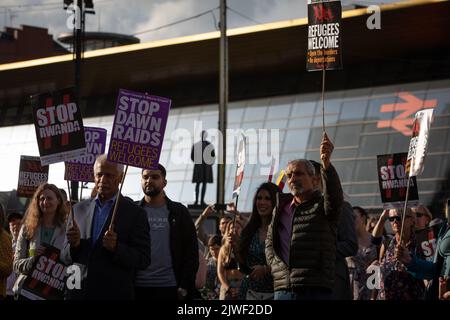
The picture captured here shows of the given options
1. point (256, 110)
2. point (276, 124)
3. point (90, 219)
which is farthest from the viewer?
point (256, 110)

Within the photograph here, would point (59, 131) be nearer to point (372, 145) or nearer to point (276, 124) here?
point (372, 145)

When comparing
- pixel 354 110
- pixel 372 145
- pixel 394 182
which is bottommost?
pixel 394 182

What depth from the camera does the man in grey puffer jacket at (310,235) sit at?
8281mm

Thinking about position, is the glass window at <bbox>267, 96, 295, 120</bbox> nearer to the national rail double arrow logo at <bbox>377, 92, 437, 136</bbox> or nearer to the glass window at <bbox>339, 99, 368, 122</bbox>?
the glass window at <bbox>339, 99, 368, 122</bbox>

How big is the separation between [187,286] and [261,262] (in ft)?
2.64

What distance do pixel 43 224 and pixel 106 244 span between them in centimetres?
232

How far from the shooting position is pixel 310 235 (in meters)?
8.38

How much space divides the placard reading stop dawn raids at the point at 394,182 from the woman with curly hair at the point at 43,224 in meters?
3.41

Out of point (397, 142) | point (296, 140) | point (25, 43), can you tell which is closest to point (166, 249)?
point (397, 142)

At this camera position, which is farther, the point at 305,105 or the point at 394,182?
the point at 305,105

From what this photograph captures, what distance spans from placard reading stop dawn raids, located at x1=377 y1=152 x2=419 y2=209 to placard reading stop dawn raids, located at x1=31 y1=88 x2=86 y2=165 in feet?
12.1

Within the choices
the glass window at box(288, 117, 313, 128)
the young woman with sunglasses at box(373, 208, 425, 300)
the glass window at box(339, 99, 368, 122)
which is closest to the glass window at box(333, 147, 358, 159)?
the glass window at box(339, 99, 368, 122)

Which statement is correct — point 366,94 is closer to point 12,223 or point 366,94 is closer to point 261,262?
point 12,223
